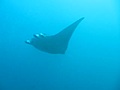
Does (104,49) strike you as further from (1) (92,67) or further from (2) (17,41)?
(2) (17,41)

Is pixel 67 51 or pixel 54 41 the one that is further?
pixel 67 51

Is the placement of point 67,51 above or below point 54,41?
above

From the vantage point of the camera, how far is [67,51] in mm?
3932

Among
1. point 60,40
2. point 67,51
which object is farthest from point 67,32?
point 67,51

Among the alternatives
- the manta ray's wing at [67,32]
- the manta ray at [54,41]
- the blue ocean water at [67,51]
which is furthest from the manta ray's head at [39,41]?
the blue ocean water at [67,51]

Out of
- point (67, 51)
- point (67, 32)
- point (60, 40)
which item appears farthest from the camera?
point (67, 51)

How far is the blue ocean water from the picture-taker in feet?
12.2

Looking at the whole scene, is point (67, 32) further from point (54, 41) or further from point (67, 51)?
point (67, 51)

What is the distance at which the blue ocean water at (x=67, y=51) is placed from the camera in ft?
12.2

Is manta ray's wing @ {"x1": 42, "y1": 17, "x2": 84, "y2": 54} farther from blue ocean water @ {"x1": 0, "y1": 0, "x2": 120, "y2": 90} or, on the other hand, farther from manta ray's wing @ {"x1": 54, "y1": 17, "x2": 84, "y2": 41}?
blue ocean water @ {"x1": 0, "y1": 0, "x2": 120, "y2": 90}

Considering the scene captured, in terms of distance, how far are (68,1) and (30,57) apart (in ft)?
4.34

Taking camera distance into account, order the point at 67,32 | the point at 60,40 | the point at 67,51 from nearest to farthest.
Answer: the point at 67,32, the point at 60,40, the point at 67,51

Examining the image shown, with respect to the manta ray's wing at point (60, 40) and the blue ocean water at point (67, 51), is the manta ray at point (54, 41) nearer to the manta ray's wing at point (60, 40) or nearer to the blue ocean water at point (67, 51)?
the manta ray's wing at point (60, 40)

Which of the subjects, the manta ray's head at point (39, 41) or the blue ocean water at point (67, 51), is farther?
the blue ocean water at point (67, 51)
